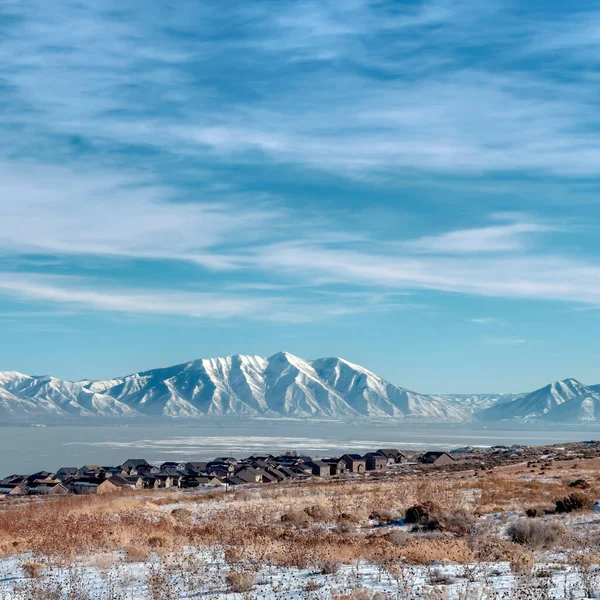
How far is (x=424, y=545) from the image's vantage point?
15.8 m

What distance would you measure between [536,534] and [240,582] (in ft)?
25.1

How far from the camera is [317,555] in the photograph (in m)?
15.0

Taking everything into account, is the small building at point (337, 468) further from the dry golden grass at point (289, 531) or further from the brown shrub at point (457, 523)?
the brown shrub at point (457, 523)

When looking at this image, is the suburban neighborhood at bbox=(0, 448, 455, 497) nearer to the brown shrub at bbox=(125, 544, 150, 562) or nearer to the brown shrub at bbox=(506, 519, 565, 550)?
the brown shrub at bbox=(125, 544, 150, 562)

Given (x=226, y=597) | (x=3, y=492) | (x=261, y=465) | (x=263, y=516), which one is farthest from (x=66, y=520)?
(x=261, y=465)

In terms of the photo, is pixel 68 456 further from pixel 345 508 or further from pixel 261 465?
pixel 345 508

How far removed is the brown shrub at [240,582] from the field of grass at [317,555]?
0.02m

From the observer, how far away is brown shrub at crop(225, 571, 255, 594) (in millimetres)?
12439

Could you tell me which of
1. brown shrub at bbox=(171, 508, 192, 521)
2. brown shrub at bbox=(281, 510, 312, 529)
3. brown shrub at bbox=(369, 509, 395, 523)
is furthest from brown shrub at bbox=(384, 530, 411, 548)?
brown shrub at bbox=(171, 508, 192, 521)

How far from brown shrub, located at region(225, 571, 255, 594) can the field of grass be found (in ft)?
0.08

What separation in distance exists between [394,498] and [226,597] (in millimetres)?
17722

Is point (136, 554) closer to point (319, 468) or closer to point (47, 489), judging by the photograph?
point (47, 489)

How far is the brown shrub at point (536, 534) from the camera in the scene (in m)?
16.1

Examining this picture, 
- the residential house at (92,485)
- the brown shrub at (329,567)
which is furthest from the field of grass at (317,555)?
the residential house at (92,485)
